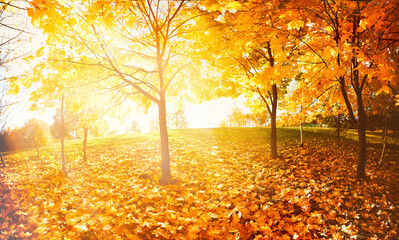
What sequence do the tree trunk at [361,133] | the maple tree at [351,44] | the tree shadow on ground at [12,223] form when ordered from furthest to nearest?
the tree trunk at [361,133]
the maple tree at [351,44]
the tree shadow on ground at [12,223]

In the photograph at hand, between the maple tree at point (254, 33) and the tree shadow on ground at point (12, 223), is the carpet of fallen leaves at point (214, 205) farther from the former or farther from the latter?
the maple tree at point (254, 33)

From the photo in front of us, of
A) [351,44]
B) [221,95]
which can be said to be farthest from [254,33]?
[221,95]

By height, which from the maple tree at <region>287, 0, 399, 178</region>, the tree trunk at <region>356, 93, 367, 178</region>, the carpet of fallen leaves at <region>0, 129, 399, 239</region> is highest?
the maple tree at <region>287, 0, 399, 178</region>

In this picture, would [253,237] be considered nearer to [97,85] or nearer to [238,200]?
[238,200]

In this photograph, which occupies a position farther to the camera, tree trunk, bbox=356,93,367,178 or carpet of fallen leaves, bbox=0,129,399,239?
tree trunk, bbox=356,93,367,178

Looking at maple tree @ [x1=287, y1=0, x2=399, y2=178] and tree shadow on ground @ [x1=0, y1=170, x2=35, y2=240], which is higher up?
maple tree @ [x1=287, y1=0, x2=399, y2=178]

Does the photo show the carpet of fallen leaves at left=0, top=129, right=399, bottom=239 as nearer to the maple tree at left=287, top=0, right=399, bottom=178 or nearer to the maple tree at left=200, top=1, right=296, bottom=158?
the maple tree at left=287, top=0, right=399, bottom=178

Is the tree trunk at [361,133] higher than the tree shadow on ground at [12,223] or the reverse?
higher

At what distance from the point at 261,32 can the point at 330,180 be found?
4.93m

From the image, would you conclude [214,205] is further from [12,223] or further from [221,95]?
[221,95]

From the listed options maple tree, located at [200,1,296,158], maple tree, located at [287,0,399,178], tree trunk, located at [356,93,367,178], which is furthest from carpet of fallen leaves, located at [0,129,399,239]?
maple tree, located at [200,1,296,158]

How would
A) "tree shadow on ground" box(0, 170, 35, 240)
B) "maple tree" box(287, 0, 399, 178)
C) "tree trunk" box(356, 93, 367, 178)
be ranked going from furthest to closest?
1. "tree trunk" box(356, 93, 367, 178)
2. "maple tree" box(287, 0, 399, 178)
3. "tree shadow on ground" box(0, 170, 35, 240)

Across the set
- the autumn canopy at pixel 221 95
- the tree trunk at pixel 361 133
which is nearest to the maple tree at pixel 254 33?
the autumn canopy at pixel 221 95

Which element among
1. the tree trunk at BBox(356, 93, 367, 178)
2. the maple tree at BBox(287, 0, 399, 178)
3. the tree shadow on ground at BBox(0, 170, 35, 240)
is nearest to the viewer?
the tree shadow on ground at BBox(0, 170, 35, 240)
